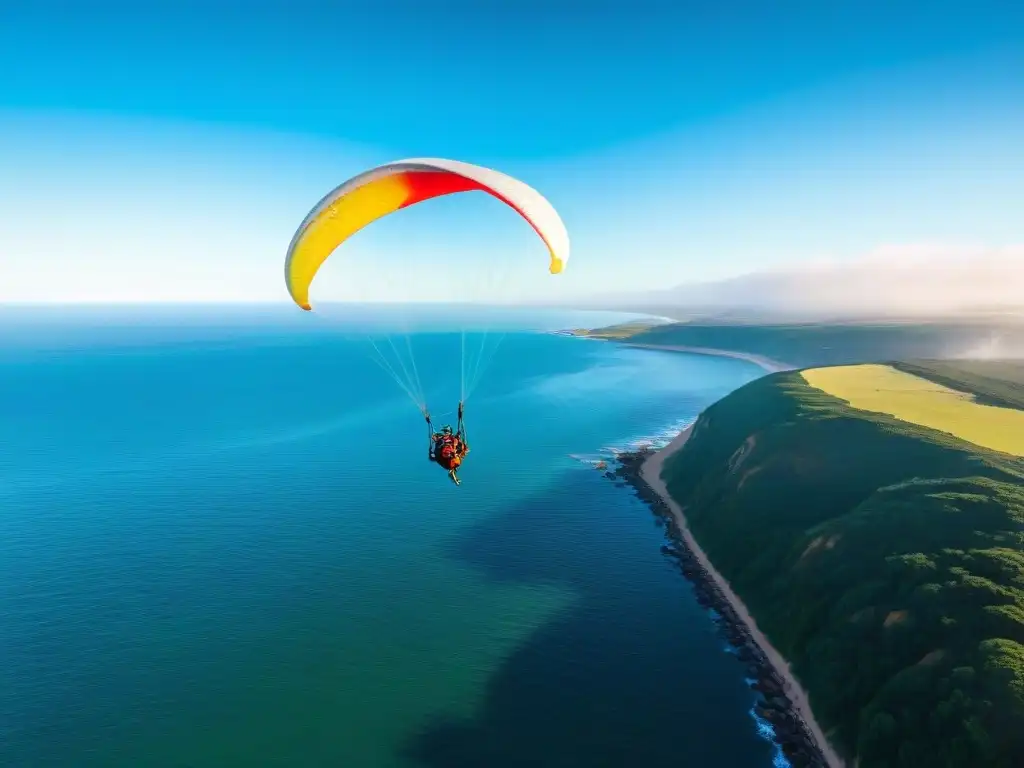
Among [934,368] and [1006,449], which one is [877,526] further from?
[934,368]

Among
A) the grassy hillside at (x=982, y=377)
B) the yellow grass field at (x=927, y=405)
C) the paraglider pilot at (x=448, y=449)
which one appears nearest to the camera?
the paraglider pilot at (x=448, y=449)

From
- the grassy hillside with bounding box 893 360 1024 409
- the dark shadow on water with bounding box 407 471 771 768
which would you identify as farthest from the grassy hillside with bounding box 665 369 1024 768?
the grassy hillside with bounding box 893 360 1024 409

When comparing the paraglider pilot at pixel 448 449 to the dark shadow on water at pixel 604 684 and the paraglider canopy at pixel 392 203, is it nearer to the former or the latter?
the paraglider canopy at pixel 392 203

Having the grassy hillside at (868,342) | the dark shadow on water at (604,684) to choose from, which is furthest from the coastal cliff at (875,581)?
the grassy hillside at (868,342)

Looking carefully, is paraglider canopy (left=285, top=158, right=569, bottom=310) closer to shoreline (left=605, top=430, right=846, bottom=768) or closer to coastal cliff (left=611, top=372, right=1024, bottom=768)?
coastal cliff (left=611, top=372, right=1024, bottom=768)

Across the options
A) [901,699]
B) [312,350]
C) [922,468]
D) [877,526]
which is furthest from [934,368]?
[312,350]

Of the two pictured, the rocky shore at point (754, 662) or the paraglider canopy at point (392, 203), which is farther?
the rocky shore at point (754, 662)
